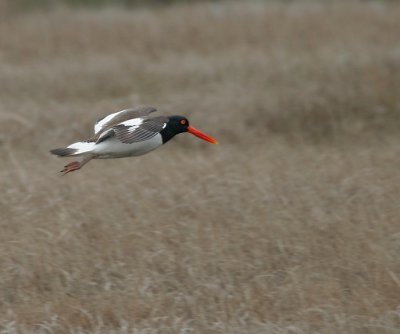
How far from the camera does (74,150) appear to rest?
6.45 metres

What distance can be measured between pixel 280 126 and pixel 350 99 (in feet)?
3.75

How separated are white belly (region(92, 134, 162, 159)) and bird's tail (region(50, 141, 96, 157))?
0.06m

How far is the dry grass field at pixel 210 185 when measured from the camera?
6023mm

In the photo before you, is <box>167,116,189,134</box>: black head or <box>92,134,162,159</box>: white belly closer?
<box>92,134,162,159</box>: white belly

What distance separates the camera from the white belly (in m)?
6.44

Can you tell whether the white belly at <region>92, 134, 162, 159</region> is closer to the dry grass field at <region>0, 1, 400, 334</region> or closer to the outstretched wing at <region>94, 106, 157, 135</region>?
the outstretched wing at <region>94, 106, 157, 135</region>

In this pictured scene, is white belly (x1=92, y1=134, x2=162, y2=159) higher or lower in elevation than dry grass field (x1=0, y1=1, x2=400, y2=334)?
higher

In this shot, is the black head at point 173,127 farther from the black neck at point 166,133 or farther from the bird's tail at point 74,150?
the bird's tail at point 74,150

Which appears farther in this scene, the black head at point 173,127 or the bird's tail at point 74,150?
the black head at point 173,127

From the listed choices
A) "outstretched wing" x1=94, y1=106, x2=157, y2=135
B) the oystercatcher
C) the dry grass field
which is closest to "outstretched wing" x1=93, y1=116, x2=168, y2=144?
the oystercatcher

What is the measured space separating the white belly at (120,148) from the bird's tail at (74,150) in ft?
0.20

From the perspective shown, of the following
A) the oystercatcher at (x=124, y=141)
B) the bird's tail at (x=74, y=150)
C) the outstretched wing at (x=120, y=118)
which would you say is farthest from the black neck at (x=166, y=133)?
the bird's tail at (x=74, y=150)

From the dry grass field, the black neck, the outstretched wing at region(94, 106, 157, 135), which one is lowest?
the dry grass field

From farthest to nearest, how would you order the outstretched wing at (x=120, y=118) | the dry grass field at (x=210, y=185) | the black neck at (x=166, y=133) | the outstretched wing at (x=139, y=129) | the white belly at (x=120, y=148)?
the outstretched wing at (x=120, y=118) < the black neck at (x=166, y=133) < the white belly at (x=120, y=148) < the outstretched wing at (x=139, y=129) < the dry grass field at (x=210, y=185)
